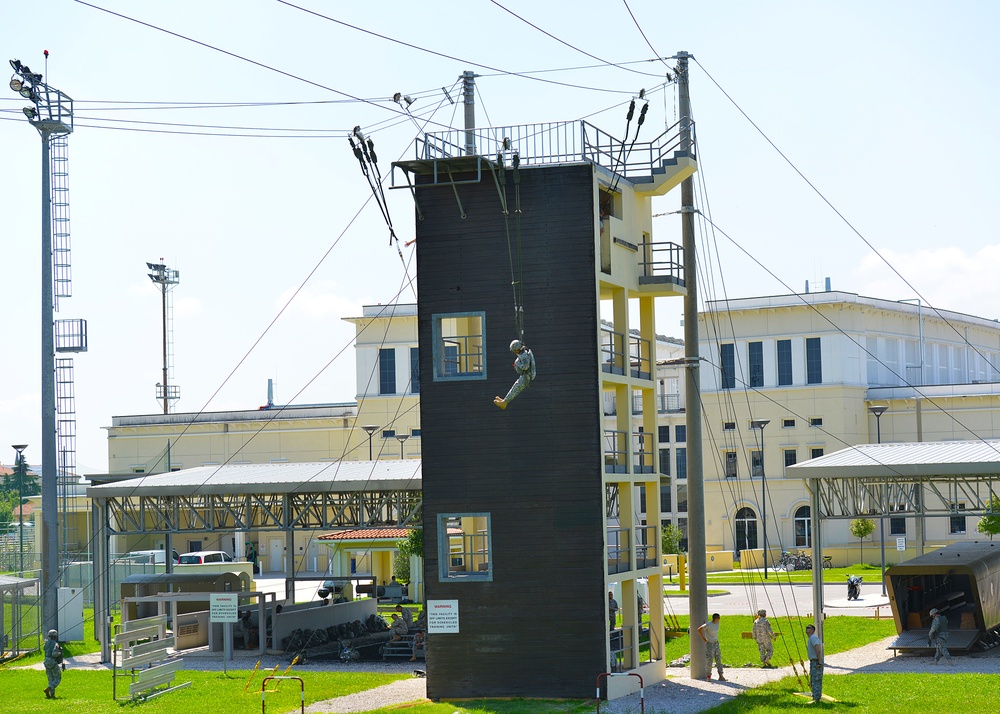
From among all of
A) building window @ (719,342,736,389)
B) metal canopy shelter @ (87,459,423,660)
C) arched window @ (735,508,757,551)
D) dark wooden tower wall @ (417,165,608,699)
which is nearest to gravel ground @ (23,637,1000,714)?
dark wooden tower wall @ (417,165,608,699)

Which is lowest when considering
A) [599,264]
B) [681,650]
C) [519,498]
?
[681,650]

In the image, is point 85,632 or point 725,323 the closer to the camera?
point 85,632

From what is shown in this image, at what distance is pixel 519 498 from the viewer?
92.0 ft

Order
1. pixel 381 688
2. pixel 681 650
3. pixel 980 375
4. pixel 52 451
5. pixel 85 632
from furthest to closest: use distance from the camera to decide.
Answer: pixel 980 375
pixel 85 632
pixel 52 451
pixel 681 650
pixel 381 688

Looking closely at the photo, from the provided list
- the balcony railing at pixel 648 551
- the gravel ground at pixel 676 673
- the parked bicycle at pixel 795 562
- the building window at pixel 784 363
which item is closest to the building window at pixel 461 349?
the balcony railing at pixel 648 551

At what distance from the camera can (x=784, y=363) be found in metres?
76.8

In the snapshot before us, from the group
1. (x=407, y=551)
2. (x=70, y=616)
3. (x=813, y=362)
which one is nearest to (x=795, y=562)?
(x=813, y=362)

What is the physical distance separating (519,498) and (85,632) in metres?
23.4

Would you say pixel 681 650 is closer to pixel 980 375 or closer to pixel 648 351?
pixel 648 351

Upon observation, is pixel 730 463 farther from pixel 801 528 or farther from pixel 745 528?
pixel 801 528

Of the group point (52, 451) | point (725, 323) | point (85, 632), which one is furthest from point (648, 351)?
point (725, 323)

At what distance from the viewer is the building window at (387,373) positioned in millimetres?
78688

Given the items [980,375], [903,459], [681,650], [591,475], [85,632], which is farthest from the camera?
[980,375]

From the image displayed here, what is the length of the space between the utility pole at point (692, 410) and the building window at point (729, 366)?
4637 cm
